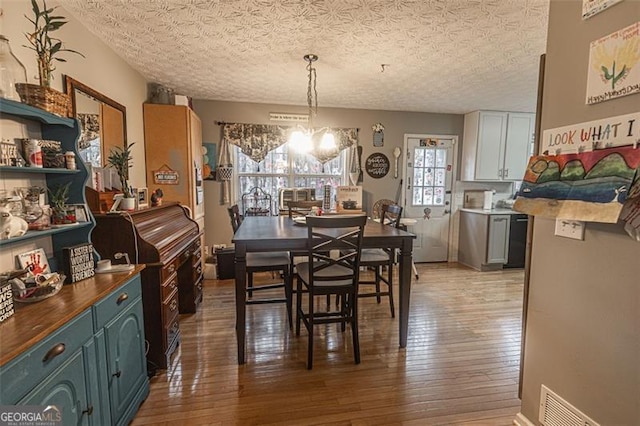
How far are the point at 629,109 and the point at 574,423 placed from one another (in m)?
1.31

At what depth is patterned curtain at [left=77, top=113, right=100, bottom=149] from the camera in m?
2.10

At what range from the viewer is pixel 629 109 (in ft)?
3.59

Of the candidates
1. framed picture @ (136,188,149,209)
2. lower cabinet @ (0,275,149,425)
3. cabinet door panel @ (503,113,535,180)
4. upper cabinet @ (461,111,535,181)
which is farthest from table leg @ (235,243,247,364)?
cabinet door panel @ (503,113,535,180)

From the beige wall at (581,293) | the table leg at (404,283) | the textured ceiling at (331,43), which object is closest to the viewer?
the beige wall at (581,293)

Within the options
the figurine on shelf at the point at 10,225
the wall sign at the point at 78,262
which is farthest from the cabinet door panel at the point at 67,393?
the figurine on shelf at the point at 10,225

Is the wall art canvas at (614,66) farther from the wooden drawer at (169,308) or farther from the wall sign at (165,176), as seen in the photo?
the wall sign at (165,176)

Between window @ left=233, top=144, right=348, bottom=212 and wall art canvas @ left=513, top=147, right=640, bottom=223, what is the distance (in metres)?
3.24

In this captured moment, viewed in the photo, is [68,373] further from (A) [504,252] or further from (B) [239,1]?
(A) [504,252]

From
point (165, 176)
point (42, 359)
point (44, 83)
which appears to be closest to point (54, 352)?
point (42, 359)

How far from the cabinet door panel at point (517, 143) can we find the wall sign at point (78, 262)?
5.16m

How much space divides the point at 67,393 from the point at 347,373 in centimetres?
155

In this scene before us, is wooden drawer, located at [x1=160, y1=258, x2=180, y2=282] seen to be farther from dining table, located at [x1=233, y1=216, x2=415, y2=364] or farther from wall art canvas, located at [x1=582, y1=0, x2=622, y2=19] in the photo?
wall art canvas, located at [x1=582, y1=0, x2=622, y2=19]

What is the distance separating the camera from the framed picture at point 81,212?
1572mm

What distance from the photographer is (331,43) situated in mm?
2348
